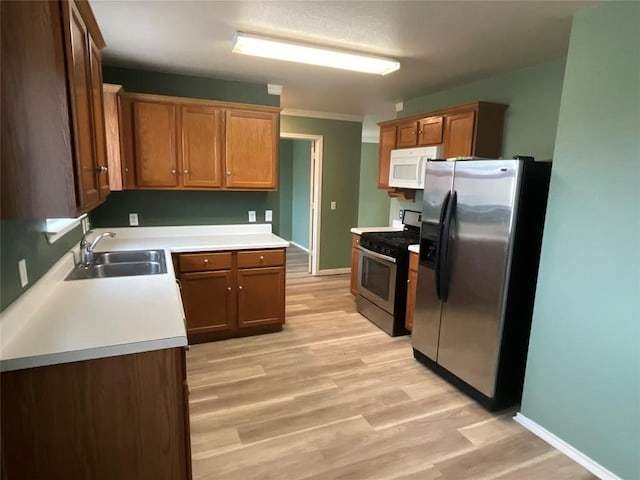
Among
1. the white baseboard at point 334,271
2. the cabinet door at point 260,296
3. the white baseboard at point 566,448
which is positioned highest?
the cabinet door at point 260,296

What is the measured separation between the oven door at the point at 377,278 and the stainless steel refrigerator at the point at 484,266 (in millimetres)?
708

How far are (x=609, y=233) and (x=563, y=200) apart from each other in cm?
31

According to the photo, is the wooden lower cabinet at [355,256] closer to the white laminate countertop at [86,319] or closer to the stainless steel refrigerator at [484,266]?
the stainless steel refrigerator at [484,266]

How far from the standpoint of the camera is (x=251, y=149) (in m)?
3.61

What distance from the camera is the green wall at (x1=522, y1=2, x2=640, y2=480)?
6.08ft

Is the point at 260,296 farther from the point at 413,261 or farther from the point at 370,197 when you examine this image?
the point at 370,197

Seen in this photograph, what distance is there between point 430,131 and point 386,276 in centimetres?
152

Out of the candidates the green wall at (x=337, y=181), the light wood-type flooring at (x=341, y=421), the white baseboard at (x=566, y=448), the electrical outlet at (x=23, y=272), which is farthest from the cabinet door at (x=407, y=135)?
the electrical outlet at (x=23, y=272)

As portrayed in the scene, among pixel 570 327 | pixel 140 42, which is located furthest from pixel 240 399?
pixel 140 42

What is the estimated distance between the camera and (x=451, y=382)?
287 centimetres

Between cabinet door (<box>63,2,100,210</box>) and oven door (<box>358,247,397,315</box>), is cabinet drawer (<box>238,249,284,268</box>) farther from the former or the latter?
cabinet door (<box>63,2,100,210</box>)

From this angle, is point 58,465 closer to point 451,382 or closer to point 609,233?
point 451,382

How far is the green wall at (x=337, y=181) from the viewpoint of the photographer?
5.59 meters

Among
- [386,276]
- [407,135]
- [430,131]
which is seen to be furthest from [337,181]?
[386,276]
